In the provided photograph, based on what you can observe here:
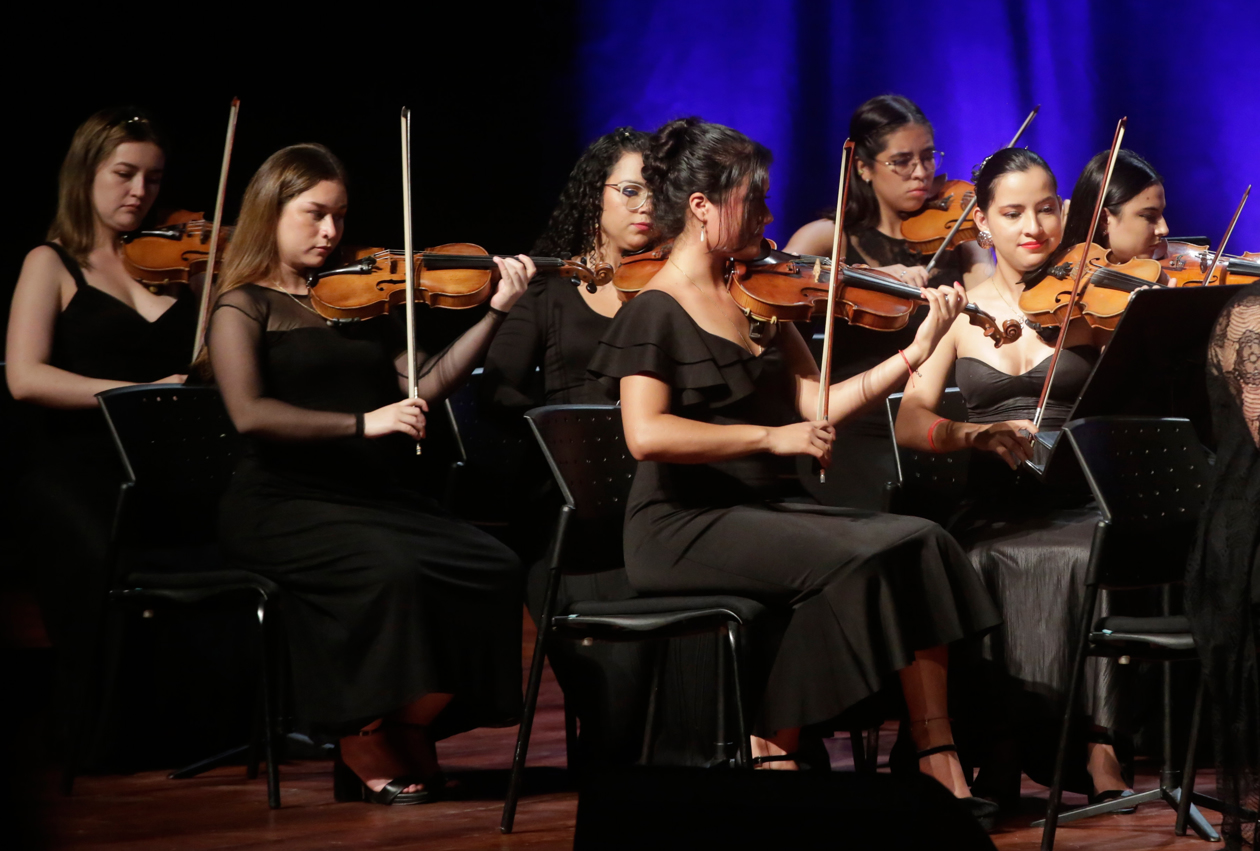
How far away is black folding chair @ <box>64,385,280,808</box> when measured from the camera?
8.20 feet

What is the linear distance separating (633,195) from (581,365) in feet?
1.40

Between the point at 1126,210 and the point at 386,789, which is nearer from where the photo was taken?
the point at 386,789

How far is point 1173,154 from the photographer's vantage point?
4.90 meters

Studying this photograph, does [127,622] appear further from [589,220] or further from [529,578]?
[589,220]

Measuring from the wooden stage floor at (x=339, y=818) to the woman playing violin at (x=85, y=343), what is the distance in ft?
1.42

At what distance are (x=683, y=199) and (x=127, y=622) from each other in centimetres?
149

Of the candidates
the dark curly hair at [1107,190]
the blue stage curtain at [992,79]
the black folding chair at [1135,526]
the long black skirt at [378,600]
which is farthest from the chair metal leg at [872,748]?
the blue stage curtain at [992,79]

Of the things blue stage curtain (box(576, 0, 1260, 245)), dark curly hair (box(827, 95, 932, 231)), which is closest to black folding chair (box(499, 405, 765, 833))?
dark curly hair (box(827, 95, 932, 231))

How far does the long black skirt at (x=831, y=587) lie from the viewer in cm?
210

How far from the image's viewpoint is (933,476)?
8.87 ft

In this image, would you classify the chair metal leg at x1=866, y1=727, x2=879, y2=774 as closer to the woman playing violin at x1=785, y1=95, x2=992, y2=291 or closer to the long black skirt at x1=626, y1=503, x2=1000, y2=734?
the long black skirt at x1=626, y1=503, x2=1000, y2=734

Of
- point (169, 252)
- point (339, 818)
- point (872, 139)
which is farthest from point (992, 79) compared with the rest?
point (339, 818)

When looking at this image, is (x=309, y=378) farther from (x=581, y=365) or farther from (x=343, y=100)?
(x=343, y=100)

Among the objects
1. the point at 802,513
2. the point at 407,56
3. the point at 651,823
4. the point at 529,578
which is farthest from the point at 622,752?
the point at 407,56
